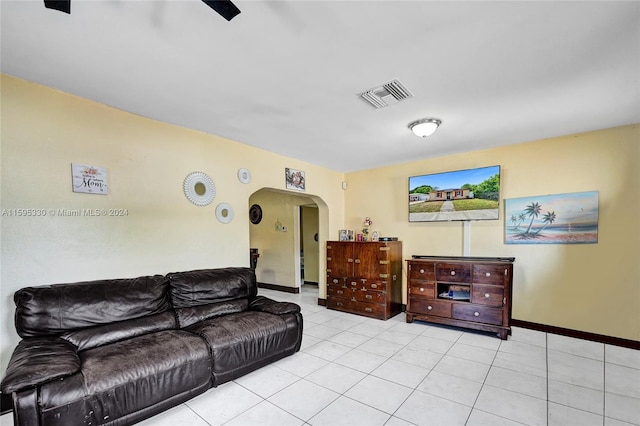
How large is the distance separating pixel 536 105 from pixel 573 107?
1.30 feet

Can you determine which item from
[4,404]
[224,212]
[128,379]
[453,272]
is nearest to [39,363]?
[128,379]

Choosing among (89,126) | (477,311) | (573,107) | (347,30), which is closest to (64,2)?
(347,30)

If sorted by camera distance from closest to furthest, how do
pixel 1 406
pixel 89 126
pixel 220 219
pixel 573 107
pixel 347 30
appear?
pixel 347 30
pixel 1 406
pixel 89 126
pixel 573 107
pixel 220 219

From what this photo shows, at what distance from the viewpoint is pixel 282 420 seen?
192 cm

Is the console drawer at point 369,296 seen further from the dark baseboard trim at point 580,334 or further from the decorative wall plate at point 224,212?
the decorative wall plate at point 224,212

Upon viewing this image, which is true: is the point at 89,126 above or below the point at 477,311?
above

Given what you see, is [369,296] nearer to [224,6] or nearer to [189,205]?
[189,205]

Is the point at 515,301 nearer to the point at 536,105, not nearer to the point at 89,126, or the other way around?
the point at 536,105

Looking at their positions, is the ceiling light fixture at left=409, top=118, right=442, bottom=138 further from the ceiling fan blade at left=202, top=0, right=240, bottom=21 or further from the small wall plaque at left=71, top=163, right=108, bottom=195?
the small wall plaque at left=71, top=163, right=108, bottom=195

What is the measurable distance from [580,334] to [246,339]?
12.8ft

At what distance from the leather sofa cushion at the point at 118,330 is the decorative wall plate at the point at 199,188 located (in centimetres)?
125

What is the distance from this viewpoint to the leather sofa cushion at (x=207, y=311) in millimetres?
2580

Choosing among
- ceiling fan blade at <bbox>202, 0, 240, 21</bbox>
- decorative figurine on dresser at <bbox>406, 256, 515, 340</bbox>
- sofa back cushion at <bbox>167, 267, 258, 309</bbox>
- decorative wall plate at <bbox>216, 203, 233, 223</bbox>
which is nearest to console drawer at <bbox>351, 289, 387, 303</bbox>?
decorative figurine on dresser at <bbox>406, 256, 515, 340</bbox>

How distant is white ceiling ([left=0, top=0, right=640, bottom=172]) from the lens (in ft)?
4.74
